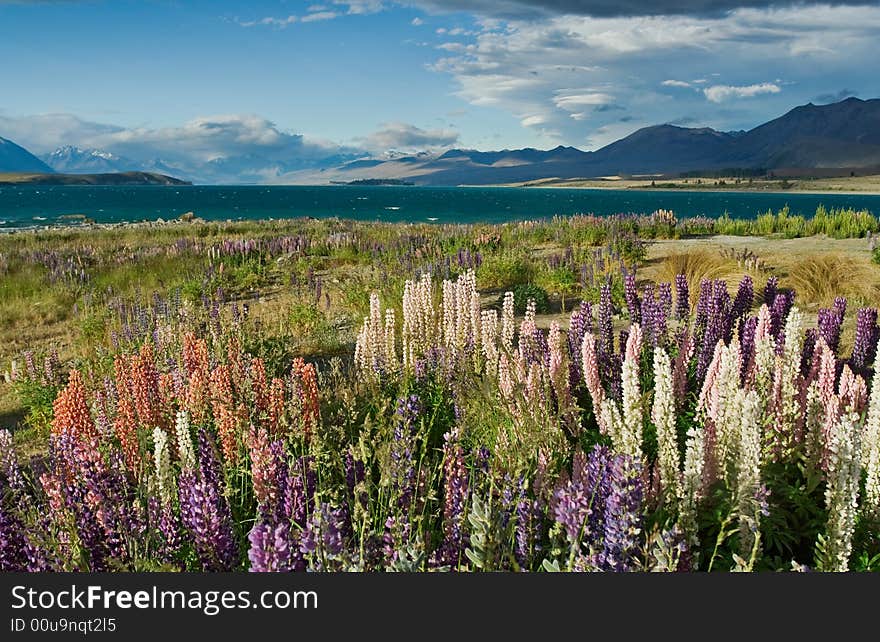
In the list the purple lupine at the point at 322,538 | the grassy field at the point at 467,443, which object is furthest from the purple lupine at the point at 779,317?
the purple lupine at the point at 322,538

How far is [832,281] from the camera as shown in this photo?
11.1 m

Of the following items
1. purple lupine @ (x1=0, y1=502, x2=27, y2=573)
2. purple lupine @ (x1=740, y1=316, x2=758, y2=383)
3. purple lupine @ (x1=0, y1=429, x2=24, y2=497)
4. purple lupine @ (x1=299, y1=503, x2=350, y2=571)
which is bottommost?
purple lupine @ (x1=0, y1=502, x2=27, y2=573)

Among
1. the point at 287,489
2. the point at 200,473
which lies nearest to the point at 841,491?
the point at 287,489

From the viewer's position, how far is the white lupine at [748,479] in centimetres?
296

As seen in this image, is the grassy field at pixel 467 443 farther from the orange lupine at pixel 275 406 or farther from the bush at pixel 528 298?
the bush at pixel 528 298

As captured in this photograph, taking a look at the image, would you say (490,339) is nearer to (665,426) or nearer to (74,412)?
(665,426)

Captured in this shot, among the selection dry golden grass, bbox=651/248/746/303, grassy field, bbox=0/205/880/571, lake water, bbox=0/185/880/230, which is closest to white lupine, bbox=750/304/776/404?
grassy field, bbox=0/205/880/571

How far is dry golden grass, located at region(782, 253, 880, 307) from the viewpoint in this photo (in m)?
10.5

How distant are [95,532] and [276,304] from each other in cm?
983

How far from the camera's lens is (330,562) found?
8.48 ft

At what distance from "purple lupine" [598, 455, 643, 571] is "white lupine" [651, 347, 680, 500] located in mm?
705

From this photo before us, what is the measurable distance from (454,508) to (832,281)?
10.3 meters

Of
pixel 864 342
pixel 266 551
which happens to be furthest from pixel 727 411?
pixel 864 342

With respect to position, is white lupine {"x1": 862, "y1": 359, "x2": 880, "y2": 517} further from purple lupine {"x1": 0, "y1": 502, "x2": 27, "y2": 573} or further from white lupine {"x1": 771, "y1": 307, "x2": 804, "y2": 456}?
purple lupine {"x1": 0, "y1": 502, "x2": 27, "y2": 573}
